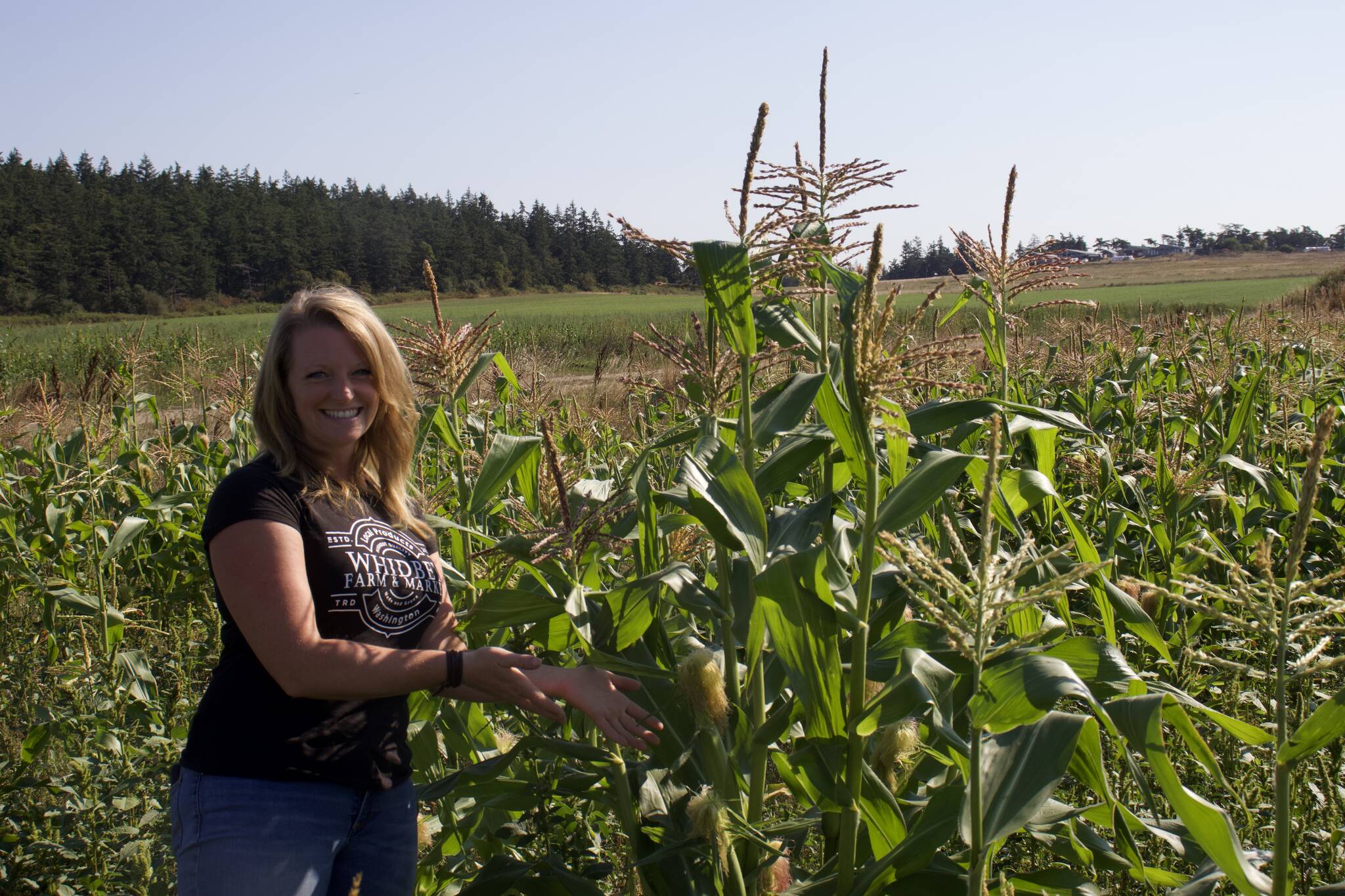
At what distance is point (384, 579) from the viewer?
236cm

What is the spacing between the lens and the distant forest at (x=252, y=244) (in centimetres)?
6178

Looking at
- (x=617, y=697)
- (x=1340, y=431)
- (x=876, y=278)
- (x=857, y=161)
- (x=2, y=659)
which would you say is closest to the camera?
(x=876, y=278)

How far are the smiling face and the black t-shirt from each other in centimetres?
16

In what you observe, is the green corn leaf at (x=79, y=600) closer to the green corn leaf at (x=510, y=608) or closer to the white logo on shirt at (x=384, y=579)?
the white logo on shirt at (x=384, y=579)

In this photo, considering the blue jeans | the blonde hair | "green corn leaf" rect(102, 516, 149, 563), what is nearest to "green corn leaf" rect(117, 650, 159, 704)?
"green corn leaf" rect(102, 516, 149, 563)

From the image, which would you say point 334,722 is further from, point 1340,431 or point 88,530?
point 1340,431

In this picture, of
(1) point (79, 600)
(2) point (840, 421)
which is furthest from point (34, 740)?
(2) point (840, 421)

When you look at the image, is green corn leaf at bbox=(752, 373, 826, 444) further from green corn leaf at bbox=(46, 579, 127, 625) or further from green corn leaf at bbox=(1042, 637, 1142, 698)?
green corn leaf at bbox=(46, 579, 127, 625)

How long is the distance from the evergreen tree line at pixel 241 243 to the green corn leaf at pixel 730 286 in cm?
5226

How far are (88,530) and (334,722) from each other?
3373mm

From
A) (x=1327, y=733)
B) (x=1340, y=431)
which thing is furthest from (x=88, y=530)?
(x=1340, y=431)

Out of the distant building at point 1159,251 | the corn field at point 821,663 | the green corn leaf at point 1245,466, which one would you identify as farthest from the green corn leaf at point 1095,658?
the distant building at point 1159,251

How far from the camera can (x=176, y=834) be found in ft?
7.01

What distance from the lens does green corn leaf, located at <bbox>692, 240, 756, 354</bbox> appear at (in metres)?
1.78
